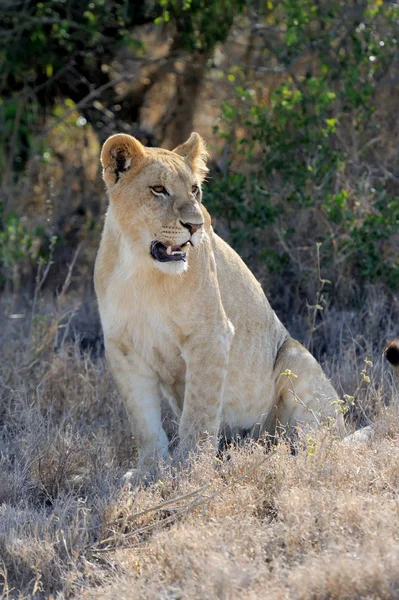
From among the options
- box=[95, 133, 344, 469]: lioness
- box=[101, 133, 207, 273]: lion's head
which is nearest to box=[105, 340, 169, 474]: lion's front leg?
box=[95, 133, 344, 469]: lioness

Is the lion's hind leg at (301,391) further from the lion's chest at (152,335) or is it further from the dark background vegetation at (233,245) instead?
the lion's chest at (152,335)

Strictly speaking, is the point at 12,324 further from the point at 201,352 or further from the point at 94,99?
the point at 94,99

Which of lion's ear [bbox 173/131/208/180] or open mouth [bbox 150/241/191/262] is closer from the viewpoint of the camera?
open mouth [bbox 150/241/191/262]

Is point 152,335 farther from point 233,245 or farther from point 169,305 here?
point 233,245

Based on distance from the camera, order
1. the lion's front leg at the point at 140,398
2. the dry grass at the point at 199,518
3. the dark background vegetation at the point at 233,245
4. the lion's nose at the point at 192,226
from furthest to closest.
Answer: the lion's front leg at the point at 140,398 < the lion's nose at the point at 192,226 < the dark background vegetation at the point at 233,245 < the dry grass at the point at 199,518

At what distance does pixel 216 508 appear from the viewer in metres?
3.75

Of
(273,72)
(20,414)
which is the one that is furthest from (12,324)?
(273,72)

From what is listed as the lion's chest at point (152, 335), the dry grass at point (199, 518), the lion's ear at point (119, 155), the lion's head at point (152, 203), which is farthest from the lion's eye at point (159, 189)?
the dry grass at point (199, 518)

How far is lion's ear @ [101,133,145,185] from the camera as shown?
431 cm

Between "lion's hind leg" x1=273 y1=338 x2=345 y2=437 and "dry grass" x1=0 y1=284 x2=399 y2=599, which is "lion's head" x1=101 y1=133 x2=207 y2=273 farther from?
"lion's hind leg" x1=273 y1=338 x2=345 y2=437

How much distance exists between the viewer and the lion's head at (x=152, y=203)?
4.22 metres

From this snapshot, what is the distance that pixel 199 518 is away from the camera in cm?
370

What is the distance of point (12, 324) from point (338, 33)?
11.7 feet

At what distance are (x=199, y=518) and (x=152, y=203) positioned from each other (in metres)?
1.46
